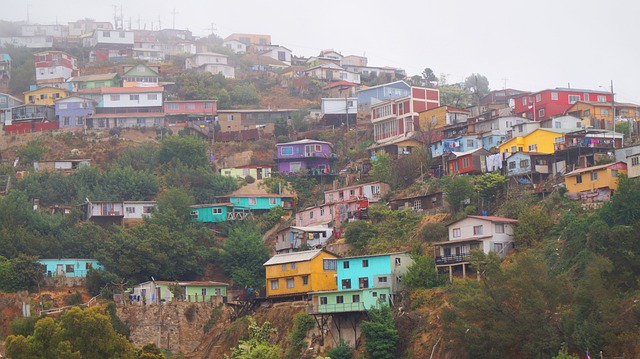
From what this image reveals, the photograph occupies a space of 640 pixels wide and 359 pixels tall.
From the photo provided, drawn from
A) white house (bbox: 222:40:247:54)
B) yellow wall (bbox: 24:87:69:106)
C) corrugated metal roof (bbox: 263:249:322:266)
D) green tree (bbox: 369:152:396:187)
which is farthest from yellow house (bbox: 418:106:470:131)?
white house (bbox: 222:40:247:54)

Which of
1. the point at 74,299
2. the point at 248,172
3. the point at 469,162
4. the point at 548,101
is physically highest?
the point at 548,101

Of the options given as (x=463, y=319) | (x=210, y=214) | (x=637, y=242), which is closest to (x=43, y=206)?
(x=210, y=214)

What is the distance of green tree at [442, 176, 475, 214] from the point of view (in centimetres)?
6247

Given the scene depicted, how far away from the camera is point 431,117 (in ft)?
263

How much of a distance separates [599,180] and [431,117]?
2247 cm

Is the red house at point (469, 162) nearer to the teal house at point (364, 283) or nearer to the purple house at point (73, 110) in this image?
the teal house at point (364, 283)

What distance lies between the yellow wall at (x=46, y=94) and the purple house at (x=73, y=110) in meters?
4.61

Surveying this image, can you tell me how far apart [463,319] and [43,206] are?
36.2 m

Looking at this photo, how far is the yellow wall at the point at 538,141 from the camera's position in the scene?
6650cm

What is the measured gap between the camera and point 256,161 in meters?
83.2

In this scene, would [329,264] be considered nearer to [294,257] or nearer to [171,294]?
[294,257]

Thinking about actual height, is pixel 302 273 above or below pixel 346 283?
above

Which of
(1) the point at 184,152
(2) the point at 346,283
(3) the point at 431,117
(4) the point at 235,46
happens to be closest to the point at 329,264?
(2) the point at 346,283

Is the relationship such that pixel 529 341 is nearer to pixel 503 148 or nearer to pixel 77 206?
pixel 503 148
